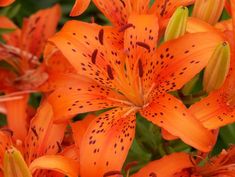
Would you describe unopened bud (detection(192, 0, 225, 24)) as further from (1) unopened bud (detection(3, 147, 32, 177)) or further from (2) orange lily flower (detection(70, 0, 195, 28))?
(1) unopened bud (detection(3, 147, 32, 177))

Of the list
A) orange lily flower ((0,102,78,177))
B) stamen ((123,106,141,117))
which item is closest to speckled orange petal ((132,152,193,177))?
stamen ((123,106,141,117))

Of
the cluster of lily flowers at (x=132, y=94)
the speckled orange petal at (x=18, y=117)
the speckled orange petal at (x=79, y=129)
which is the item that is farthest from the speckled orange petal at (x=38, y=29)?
the speckled orange petal at (x=79, y=129)

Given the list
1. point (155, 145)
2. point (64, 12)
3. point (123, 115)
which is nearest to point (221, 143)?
point (155, 145)

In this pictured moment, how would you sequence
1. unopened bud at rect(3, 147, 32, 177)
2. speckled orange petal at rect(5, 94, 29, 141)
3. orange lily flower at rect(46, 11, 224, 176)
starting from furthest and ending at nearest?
speckled orange petal at rect(5, 94, 29, 141) → orange lily flower at rect(46, 11, 224, 176) → unopened bud at rect(3, 147, 32, 177)

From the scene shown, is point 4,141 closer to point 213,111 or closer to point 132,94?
point 132,94

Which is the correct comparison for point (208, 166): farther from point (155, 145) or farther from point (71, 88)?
point (71, 88)

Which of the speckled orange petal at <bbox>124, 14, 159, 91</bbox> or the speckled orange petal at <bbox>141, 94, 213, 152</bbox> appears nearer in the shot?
the speckled orange petal at <bbox>141, 94, 213, 152</bbox>
